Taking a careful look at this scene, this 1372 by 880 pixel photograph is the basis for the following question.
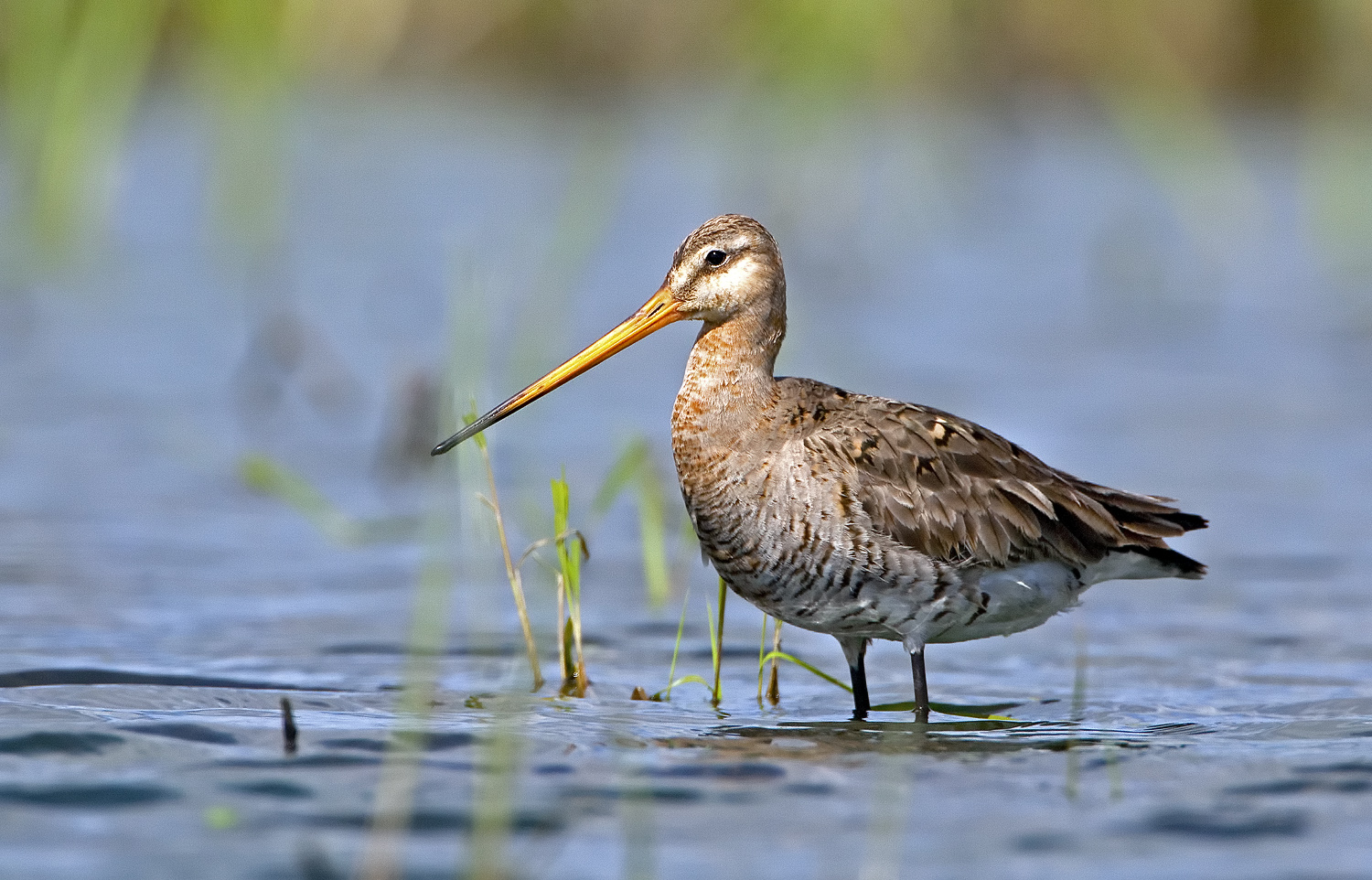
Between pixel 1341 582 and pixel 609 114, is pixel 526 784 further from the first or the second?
pixel 609 114

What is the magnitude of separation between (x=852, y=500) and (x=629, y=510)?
155 inches

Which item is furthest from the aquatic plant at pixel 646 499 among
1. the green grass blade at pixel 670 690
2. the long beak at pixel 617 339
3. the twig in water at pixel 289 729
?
the twig in water at pixel 289 729

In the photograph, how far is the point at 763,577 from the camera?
19.3ft

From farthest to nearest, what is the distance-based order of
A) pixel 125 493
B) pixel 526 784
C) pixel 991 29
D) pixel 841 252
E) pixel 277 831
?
1. pixel 991 29
2. pixel 841 252
3. pixel 125 493
4. pixel 526 784
5. pixel 277 831

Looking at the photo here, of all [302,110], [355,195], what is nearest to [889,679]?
[355,195]

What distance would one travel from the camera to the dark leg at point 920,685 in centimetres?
610

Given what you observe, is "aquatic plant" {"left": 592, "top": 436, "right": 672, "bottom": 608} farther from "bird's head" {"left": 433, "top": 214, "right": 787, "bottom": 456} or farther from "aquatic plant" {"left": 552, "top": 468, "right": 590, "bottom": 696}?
"bird's head" {"left": 433, "top": 214, "right": 787, "bottom": 456}

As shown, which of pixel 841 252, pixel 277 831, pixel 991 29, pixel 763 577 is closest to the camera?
pixel 277 831

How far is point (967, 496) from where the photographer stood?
6.24 m

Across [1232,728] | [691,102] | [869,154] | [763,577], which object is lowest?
[1232,728]

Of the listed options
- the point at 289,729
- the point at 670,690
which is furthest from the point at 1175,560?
the point at 289,729

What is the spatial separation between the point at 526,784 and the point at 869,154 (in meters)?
15.6

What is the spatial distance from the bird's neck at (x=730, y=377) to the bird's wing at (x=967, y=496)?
22 centimetres

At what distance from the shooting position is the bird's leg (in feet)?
20.3
